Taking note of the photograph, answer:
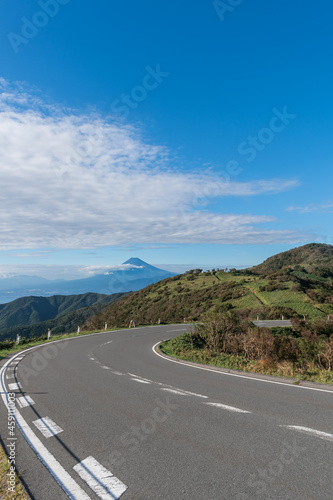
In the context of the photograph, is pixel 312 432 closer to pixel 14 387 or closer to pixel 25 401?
pixel 25 401

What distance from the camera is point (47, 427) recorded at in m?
6.02

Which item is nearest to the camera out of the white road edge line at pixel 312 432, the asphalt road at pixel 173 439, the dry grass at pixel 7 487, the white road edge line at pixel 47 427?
the dry grass at pixel 7 487

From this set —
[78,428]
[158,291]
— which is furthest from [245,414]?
[158,291]

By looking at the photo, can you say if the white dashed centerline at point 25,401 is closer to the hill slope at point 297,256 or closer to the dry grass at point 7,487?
the dry grass at point 7,487

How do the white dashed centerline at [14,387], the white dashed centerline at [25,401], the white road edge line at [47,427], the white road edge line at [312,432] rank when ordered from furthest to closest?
the white dashed centerline at [14,387] < the white dashed centerline at [25,401] < the white road edge line at [47,427] < the white road edge line at [312,432]

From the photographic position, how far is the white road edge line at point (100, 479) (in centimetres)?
368

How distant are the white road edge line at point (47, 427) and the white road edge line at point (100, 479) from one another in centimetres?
146

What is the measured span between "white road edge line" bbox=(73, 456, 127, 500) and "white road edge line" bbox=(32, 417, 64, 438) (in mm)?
1461

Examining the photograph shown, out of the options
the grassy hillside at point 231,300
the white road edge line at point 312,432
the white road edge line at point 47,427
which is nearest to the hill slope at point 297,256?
the grassy hillside at point 231,300

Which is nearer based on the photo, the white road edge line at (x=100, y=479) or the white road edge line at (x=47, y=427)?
the white road edge line at (x=100, y=479)

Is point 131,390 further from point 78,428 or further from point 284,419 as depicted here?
point 284,419

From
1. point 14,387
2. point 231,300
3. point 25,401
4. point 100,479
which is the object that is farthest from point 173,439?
point 231,300

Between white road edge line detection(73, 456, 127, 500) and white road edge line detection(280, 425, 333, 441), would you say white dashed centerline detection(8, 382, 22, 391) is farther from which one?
white road edge line detection(280, 425, 333, 441)

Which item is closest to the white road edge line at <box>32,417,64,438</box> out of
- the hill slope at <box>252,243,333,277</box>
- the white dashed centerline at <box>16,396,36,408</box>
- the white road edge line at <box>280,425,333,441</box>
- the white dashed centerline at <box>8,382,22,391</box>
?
the white dashed centerline at <box>16,396,36,408</box>
